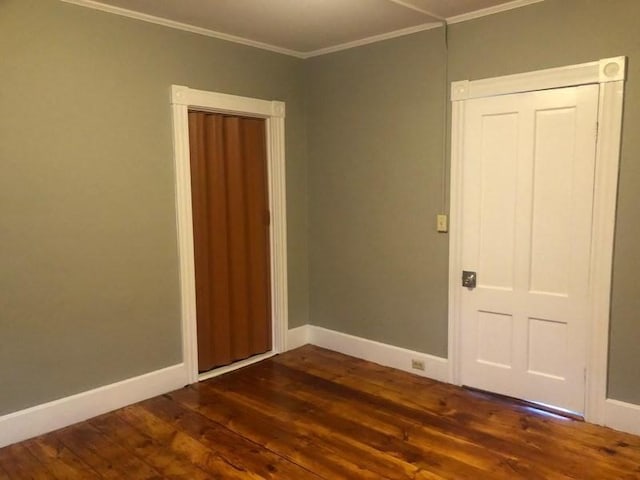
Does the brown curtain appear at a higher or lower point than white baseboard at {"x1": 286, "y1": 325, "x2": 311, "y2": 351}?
higher

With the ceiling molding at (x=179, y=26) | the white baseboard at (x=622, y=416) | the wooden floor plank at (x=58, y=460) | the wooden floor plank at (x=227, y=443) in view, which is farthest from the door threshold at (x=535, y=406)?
the ceiling molding at (x=179, y=26)

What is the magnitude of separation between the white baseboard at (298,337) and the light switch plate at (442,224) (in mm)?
1569

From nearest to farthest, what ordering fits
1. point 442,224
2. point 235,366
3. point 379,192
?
point 442,224 → point 379,192 → point 235,366

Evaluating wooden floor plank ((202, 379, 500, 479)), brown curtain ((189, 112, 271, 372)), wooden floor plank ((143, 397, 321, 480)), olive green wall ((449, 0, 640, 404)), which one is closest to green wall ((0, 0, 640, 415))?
olive green wall ((449, 0, 640, 404))

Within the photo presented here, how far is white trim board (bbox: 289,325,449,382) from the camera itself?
3611mm

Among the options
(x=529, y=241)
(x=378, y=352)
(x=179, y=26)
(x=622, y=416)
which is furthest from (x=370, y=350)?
(x=179, y=26)

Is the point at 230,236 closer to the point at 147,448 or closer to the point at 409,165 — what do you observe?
the point at 409,165

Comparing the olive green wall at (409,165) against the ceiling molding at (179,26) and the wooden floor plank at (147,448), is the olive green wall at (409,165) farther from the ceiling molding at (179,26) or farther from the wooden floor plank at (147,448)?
the wooden floor plank at (147,448)

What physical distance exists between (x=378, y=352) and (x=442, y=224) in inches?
45.8

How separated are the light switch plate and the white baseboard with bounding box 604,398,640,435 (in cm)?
139

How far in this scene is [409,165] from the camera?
3602 mm

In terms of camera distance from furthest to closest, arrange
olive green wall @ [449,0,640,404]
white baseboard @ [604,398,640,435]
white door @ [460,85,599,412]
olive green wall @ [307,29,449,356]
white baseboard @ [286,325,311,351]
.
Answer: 1. white baseboard @ [286,325,311,351]
2. olive green wall @ [307,29,449,356]
3. white door @ [460,85,599,412]
4. white baseboard @ [604,398,640,435]
5. olive green wall @ [449,0,640,404]

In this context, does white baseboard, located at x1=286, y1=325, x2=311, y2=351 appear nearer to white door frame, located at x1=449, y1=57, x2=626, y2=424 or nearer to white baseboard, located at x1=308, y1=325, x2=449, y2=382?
white baseboard, located at x1=308, y1=325, x2=449, y2=382

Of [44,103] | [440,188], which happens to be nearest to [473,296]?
[440,188]
